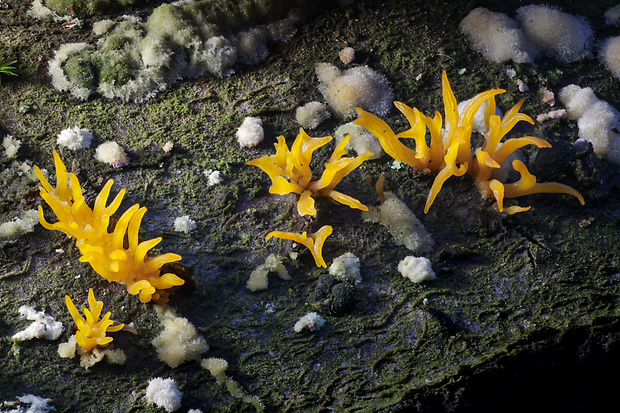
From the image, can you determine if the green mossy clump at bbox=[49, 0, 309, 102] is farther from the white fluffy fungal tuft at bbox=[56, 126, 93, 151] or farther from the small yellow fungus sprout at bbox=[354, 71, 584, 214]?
the small yellow fungus sprout at bbox=[354, 71, 584, 214]

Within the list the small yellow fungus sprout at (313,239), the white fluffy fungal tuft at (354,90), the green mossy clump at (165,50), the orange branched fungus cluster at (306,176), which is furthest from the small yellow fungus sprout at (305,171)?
the green mossy clump at (165,50)

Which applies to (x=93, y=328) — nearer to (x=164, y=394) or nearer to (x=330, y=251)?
(x=164, y=394)

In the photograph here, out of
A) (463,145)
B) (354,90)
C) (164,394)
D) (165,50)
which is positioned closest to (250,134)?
(354,90)

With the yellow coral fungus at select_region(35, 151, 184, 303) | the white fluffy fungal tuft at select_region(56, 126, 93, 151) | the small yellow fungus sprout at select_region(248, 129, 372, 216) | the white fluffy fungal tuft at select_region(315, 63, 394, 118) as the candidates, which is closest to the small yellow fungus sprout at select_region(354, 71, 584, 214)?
the small yellow fungus sprout at select_region(248, 129, 372, 216)

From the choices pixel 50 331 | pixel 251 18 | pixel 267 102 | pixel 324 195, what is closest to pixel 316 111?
pixel 267 102

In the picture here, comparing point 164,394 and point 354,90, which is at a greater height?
point 354,90
